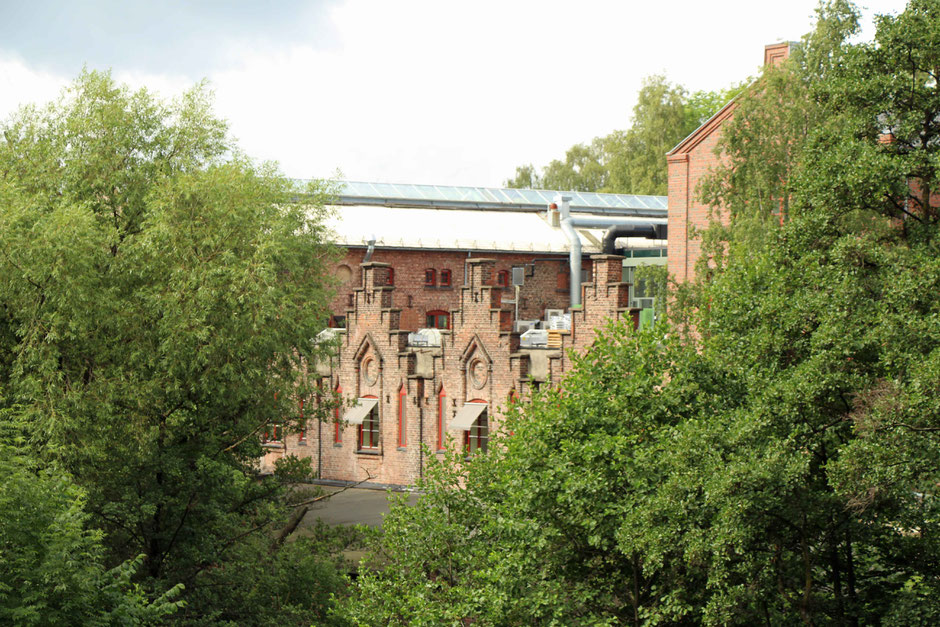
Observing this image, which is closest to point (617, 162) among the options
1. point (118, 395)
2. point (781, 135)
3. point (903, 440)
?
point (781, 135)

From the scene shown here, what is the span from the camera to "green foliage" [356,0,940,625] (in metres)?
13.5

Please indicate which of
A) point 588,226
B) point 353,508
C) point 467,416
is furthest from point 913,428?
point 588,226

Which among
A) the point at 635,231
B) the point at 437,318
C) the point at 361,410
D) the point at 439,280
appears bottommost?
the point at 361,410

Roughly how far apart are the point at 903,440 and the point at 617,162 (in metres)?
57.0

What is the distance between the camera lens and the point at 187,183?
20625 mm

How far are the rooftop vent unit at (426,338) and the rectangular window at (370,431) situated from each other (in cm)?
280

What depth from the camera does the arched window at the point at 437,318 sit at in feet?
162

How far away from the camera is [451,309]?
121ft

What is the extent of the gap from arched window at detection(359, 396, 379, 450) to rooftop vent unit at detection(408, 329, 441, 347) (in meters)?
2.76

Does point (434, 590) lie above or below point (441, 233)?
below

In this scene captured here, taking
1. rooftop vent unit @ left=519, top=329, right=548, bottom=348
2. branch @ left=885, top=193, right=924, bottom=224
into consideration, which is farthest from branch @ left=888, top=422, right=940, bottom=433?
rooftop vent unit @ left=519, top=329, right=548, bottom=348

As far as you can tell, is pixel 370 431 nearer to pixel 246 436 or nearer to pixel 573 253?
pixel 573 253

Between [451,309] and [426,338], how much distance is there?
2579mm

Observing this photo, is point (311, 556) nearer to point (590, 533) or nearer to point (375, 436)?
point (590, 533)
